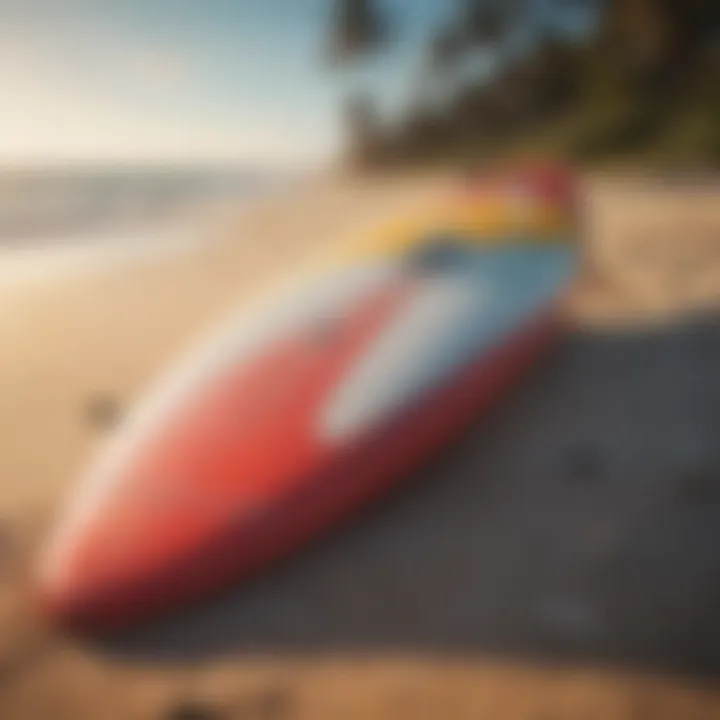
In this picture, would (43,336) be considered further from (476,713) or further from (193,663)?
(476,713)

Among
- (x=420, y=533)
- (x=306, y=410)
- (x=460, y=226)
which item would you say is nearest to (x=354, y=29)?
(x=460, y=226)

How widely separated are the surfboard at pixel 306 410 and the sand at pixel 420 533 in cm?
2

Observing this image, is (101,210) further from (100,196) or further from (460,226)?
(460,226)

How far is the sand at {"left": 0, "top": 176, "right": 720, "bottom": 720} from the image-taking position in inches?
25.0

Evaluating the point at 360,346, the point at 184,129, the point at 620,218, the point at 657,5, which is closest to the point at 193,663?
the point at 360,346

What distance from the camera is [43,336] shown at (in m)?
0.74

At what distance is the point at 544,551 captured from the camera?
2.44 ft

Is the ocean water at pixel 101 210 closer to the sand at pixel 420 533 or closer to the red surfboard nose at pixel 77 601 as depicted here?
the sand at pixel 420 533

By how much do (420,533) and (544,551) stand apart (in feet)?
0.37

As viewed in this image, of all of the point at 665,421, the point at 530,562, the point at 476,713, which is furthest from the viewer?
the point at 665,421

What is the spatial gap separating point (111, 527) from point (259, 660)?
0.53 feet

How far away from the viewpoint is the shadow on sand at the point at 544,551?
0.68m

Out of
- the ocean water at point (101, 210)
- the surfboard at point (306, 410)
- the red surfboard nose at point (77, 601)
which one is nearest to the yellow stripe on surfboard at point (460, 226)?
the surfboard at point (306, 410)

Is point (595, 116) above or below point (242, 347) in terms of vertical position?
above
